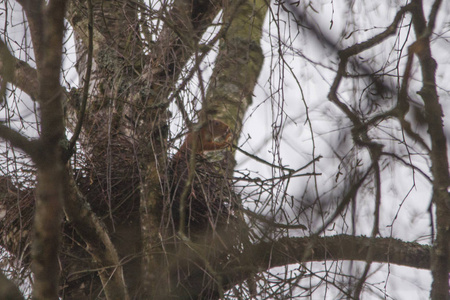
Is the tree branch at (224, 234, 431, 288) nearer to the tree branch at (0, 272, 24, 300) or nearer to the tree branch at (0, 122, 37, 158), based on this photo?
the tree branch at (0, 272, 24, 300)

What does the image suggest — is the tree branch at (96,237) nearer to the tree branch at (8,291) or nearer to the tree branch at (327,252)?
the tree branch at (327,252)

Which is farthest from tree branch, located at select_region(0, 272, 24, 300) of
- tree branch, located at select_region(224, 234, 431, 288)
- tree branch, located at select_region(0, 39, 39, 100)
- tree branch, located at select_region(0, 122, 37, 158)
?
tree branch, located at select_region(224, 234, 431, 288)

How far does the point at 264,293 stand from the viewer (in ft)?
7.62

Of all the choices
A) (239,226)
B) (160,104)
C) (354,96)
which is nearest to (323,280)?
(239,226)

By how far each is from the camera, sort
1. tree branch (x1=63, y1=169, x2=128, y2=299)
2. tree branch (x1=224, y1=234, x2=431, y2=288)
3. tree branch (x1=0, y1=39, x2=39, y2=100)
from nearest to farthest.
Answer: tree branch (x1=0, y1=39, x2=39, y2=100) < tree branch (x1=63, y1=169, x2=128, y2=299) < tree branch (x1=224, y1=234, x2=431, y2=288)

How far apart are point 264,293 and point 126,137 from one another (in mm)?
1054

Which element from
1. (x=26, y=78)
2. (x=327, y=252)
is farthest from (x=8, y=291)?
(x=327, y=252)

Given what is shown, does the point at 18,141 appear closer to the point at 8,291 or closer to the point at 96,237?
the point at 8,291

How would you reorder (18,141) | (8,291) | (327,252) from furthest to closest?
(327,252), (8,291), (18,141)

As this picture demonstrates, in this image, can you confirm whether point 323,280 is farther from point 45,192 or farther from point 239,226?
point 45,192

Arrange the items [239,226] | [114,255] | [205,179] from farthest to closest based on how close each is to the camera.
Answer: [205,179], [239,226], [114,255]

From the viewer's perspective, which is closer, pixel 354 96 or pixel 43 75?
pixel 43 75

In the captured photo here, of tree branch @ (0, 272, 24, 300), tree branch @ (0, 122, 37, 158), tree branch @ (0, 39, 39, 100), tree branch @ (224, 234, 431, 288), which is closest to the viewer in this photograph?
tree branch @ (0, 122, 37, 158)

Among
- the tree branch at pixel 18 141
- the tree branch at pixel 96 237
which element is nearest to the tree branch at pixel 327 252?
the tree branch at pixel 96 237
